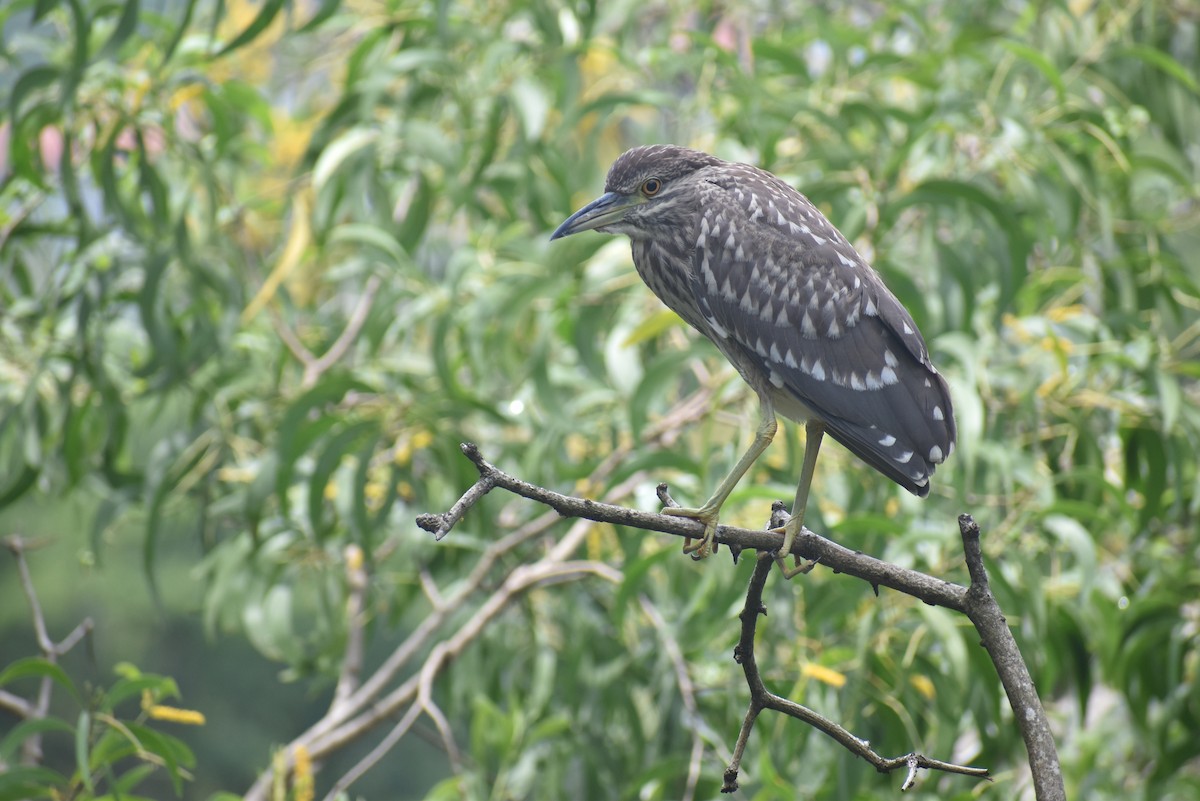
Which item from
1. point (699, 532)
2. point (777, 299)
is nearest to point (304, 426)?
point (777, 299)

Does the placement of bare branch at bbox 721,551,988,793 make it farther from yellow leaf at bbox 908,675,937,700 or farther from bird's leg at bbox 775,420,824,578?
yellow leaf at bbox 908,675,937,700

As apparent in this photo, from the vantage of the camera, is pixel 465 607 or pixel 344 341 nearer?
pixel 465 607

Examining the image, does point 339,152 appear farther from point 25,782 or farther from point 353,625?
point 25,782

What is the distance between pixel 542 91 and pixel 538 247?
46 cm

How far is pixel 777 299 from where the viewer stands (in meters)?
2.08

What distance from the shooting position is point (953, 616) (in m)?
2.75

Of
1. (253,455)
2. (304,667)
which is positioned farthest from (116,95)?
(304,667)

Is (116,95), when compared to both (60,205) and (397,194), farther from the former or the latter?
(397,194)

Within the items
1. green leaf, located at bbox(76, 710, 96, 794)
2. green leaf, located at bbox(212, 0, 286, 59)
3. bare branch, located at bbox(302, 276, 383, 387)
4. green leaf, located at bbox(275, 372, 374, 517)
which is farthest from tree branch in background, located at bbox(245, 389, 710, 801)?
green leaf, located at bbox(212, 0, 286, 59)

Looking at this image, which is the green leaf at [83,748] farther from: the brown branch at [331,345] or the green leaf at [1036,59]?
the green leaf at [1036,59]

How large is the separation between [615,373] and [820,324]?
980 millimetres

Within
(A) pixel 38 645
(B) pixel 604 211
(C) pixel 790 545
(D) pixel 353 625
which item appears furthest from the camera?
(D) pixel 353 625

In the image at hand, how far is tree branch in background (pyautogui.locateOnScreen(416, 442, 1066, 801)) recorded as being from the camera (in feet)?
4.06

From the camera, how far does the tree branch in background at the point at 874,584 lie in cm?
124
